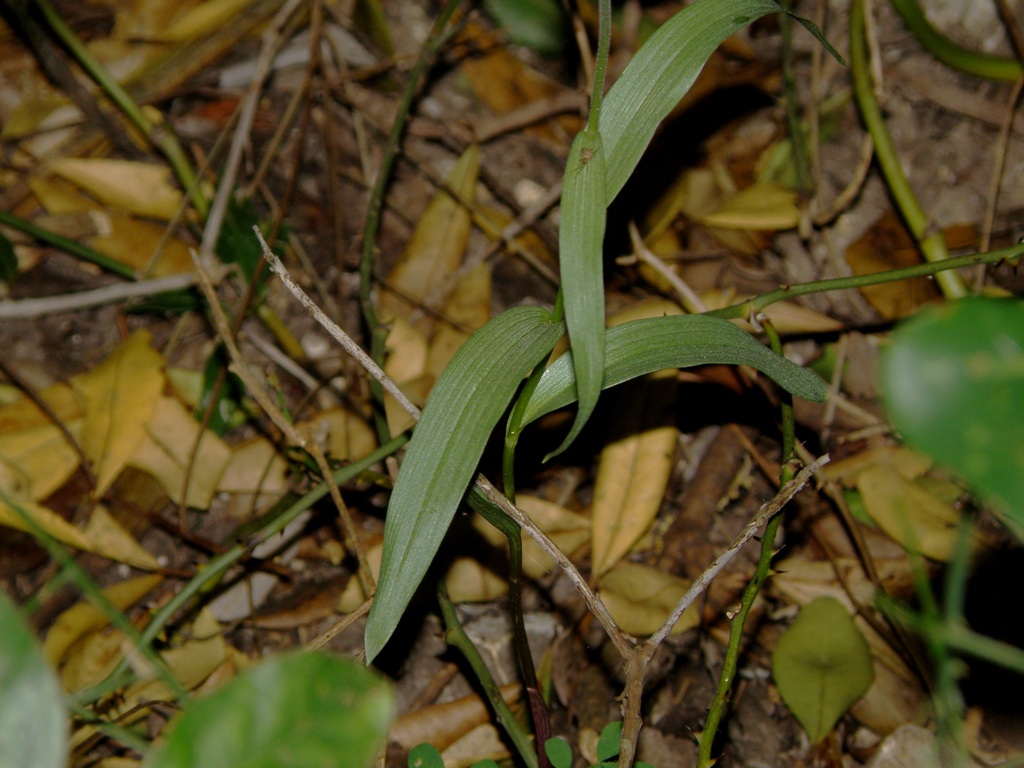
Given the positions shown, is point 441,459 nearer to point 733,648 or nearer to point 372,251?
point 733,648

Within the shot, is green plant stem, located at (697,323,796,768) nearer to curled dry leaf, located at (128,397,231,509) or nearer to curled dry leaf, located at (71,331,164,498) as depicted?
A: curled dry leaf, located at (128,397,231,509)

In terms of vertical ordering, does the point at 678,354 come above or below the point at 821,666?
above

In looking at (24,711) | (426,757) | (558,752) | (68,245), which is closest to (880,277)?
(558,752)

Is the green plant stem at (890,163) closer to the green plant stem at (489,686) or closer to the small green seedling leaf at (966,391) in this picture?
the green plant stem at (489,686)

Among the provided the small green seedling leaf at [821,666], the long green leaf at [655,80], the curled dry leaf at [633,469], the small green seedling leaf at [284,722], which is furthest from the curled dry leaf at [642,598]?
the small green seedling leaf at [284,722]

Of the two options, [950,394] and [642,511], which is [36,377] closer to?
[642,511]

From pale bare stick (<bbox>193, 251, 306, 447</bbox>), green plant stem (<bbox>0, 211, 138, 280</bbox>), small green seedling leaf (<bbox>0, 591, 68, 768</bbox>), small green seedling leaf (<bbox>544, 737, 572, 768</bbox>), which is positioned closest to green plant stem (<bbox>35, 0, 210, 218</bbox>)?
green plant stem (<bbox>0, 211, 138, 280</bbox>)
